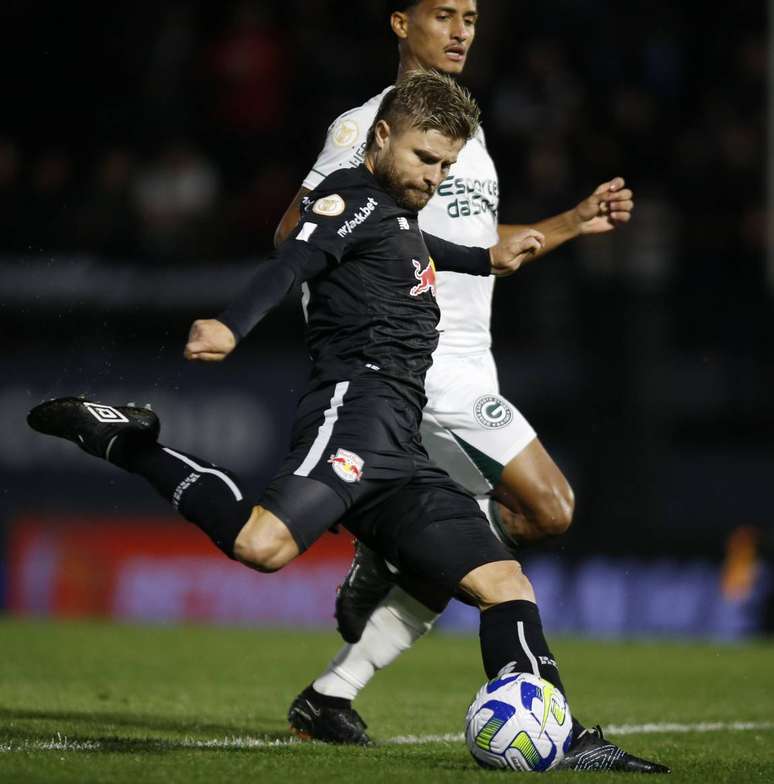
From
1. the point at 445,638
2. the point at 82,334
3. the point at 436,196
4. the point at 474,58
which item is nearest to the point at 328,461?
the point at 436,196

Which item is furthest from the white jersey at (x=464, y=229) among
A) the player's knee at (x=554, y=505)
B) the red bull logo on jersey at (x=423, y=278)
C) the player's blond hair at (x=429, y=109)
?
the player's blond hair at (x=429, y=109)

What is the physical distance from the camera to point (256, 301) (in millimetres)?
4914

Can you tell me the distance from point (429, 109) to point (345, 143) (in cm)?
92

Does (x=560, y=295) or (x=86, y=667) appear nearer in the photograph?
(x=86, y=667)

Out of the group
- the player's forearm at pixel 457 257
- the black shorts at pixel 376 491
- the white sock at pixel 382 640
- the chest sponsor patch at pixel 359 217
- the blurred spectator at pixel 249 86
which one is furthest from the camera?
the blurred spectator at pixel 249 86

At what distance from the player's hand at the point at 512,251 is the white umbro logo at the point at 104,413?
1343mm

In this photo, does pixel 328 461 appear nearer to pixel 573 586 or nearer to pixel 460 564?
pixel 460 564

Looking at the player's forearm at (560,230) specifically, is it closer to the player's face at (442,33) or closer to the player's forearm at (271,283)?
the player's face at (442,33)

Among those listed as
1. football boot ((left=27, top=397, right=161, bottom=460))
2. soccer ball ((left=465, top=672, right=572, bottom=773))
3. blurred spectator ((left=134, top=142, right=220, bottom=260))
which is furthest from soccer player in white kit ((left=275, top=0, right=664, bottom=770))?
blurred spectator ((left=134, top=142, right=220, bottom=260))

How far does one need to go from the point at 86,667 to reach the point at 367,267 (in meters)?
4.02

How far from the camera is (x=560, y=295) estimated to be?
1171 cm

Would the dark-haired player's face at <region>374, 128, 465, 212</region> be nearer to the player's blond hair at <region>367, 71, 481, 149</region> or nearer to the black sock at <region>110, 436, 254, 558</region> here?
the player's blond hair at <region>367, 71, 481, 149</region>

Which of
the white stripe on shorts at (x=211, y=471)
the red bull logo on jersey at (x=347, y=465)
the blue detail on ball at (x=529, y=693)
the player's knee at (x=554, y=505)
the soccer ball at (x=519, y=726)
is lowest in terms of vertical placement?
the soccer ball at (x=519, y=726)

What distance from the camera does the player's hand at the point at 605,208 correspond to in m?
6.07
